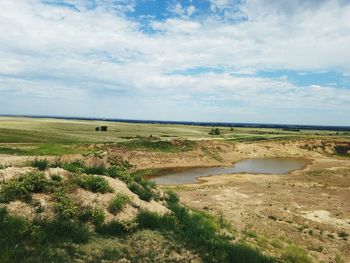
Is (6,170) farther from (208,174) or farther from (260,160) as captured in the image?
(260,160)

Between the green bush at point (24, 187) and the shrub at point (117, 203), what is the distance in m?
2.60

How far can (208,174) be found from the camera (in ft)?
163

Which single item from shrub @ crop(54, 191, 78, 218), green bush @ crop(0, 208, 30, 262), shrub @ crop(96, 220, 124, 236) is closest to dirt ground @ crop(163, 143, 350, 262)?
shrub @ crop(96, 220, 124, 236)

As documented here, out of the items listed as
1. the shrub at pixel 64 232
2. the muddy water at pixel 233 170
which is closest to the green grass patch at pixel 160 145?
the muddy water at pixel 233 170

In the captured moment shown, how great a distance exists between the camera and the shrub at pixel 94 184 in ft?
52.5

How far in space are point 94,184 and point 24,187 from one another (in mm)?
2979

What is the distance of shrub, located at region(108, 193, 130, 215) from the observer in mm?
14930

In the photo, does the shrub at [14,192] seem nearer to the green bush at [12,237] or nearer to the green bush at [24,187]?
the green bush at [24,187]

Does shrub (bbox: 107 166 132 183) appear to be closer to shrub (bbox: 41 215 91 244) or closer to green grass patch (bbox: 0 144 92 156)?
shrub (bbox: 41 215 91 244)

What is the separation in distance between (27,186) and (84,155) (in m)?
33.2

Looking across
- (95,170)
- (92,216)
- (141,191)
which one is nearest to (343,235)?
(141,191)

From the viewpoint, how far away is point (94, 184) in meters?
16.1

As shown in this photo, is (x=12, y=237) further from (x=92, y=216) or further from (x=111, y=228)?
(x=111, y=228)

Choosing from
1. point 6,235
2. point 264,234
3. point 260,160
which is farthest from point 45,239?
point 260,160
